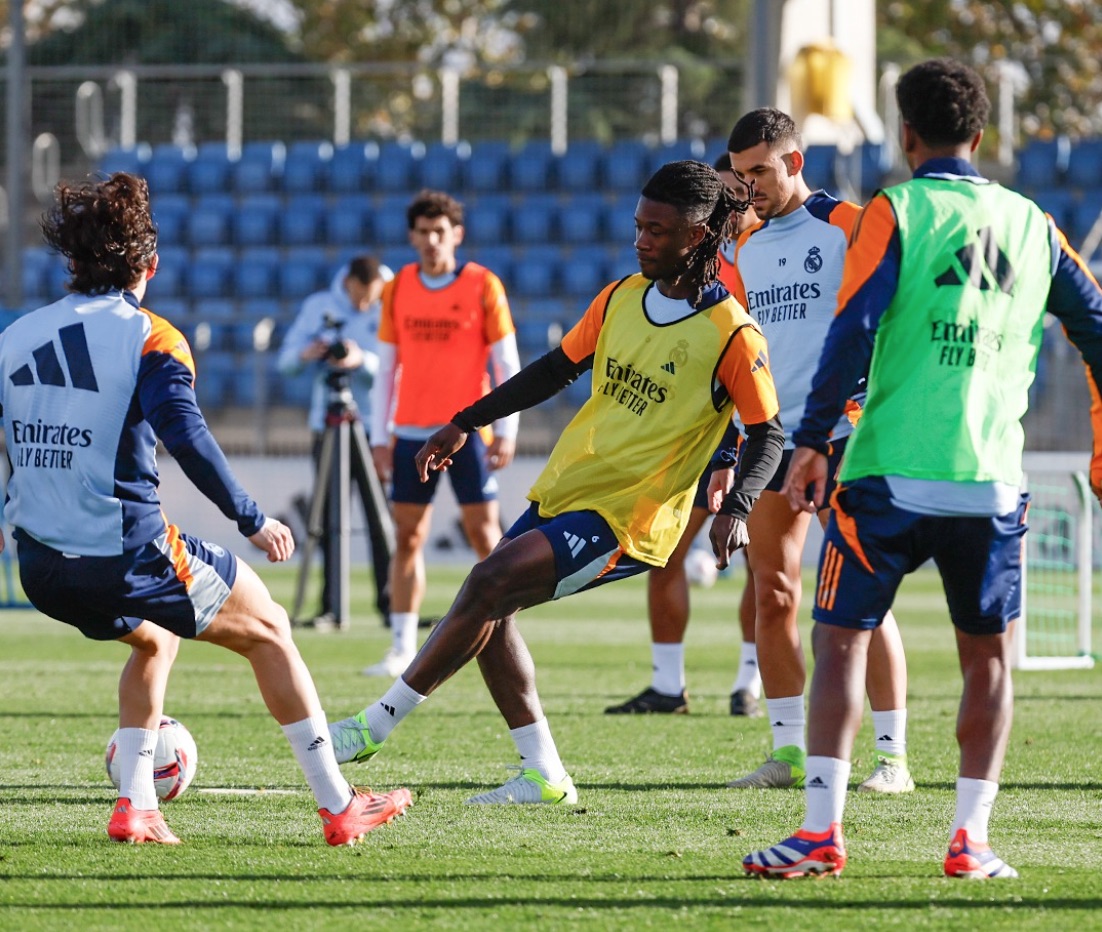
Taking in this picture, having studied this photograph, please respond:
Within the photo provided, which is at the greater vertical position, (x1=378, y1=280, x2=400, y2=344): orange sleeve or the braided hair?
the braided hair

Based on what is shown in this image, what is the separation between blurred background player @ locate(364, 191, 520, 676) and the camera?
30.7ft

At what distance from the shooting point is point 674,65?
869 inches

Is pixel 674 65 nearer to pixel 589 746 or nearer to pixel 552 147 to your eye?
pixel 552 147

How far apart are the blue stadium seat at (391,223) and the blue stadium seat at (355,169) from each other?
475 millimetres

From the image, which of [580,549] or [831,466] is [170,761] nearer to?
[580,549]

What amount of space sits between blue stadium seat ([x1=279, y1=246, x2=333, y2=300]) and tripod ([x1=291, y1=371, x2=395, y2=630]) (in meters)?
10.3

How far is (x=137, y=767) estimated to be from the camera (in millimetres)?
5066

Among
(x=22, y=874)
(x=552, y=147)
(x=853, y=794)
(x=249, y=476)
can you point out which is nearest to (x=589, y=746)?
(x=853, y=794)

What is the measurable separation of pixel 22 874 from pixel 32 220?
20670mm

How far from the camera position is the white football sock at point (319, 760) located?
4.88 m

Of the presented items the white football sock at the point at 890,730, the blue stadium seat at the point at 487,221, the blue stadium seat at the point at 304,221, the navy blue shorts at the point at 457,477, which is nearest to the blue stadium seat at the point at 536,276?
the blue stadium seat at the point at 487,221

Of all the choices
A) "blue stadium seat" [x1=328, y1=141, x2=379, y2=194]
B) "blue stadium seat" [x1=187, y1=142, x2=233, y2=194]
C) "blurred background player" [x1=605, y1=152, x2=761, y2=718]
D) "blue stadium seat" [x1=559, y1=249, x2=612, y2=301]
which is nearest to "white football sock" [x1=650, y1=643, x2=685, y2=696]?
"blurred background player" [x1=605, y1=152, x2=761, y2=718]

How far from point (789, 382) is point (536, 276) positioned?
1558 centimetres

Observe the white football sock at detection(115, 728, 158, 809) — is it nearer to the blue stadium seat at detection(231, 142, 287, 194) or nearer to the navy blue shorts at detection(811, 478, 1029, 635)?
the navy blue shorts at detection(811, 478, 1029, 635)
